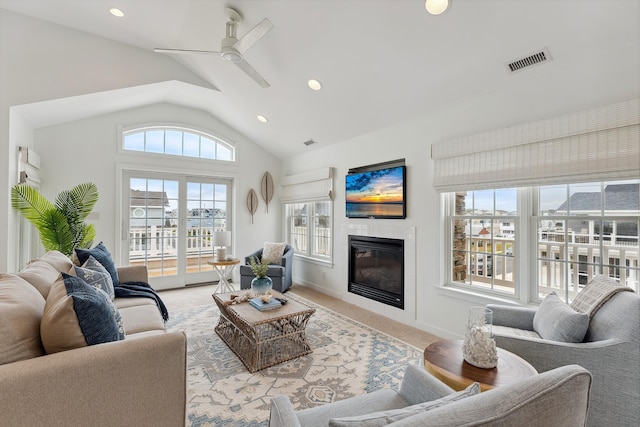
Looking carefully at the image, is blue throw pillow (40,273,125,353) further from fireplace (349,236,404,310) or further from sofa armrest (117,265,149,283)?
fireplace (349,236,404,310)

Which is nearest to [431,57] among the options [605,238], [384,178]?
[384,178]

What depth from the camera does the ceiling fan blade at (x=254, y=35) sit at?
248cm

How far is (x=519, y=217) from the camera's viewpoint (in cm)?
276

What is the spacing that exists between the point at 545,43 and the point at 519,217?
144cm

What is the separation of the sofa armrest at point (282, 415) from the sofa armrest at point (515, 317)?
Result: 1.93 meters

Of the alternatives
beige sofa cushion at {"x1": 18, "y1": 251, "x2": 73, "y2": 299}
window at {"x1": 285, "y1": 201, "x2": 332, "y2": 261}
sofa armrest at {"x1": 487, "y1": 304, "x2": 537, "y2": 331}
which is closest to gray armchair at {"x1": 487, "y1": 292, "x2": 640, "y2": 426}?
sofa armrest at {"x1": 487, "y1": 304, "x2": 537, "y2": 331}

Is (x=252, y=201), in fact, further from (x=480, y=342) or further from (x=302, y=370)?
(x=480, y=342)

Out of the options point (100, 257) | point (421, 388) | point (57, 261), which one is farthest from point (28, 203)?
point (421, 388)

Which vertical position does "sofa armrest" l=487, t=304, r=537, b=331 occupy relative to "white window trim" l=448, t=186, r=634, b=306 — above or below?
below

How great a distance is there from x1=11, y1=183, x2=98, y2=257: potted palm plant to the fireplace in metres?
3.73

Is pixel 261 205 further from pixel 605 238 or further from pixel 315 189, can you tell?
pixel 605 238

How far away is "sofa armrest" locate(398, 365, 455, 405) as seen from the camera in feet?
3.99

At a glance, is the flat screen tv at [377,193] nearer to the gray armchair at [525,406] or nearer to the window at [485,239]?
the window at [485,239]

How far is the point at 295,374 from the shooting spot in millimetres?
2436
